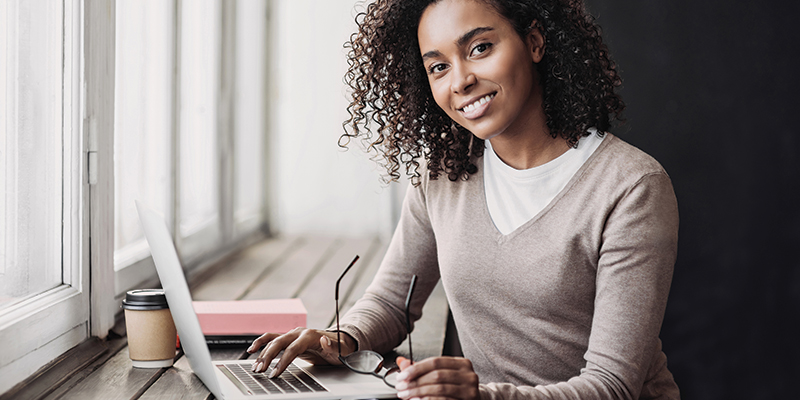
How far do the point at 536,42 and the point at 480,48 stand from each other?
0.13 m

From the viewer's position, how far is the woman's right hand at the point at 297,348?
1.10 m

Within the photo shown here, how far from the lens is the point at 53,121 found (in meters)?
1.25

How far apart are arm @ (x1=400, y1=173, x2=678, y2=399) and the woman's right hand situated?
307 mm

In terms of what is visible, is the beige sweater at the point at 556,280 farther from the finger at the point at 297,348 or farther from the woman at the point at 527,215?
the finger at the point at 297,348

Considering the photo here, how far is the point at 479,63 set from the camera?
119cm

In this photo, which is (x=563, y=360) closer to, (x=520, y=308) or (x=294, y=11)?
(x=520, y=308)

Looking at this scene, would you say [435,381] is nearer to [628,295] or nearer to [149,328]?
[628,295]

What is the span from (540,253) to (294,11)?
2.23 meters

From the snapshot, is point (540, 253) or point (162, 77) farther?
point (162, 77)

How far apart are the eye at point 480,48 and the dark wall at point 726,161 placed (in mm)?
918

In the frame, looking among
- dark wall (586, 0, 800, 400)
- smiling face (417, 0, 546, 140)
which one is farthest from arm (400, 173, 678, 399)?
dark wall (586, 0, 800, 400)

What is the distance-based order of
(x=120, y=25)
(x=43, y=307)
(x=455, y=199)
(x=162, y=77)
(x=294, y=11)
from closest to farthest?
(x=43, y=307) < (x=455, y=199) < (x=120, y=25) < (x=162, y=77) < (x=294, y=11)

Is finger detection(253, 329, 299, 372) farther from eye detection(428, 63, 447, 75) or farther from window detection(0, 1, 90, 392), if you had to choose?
eye detection(428, 63, 447, 75)

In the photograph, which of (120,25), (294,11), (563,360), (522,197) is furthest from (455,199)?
(294,11)
